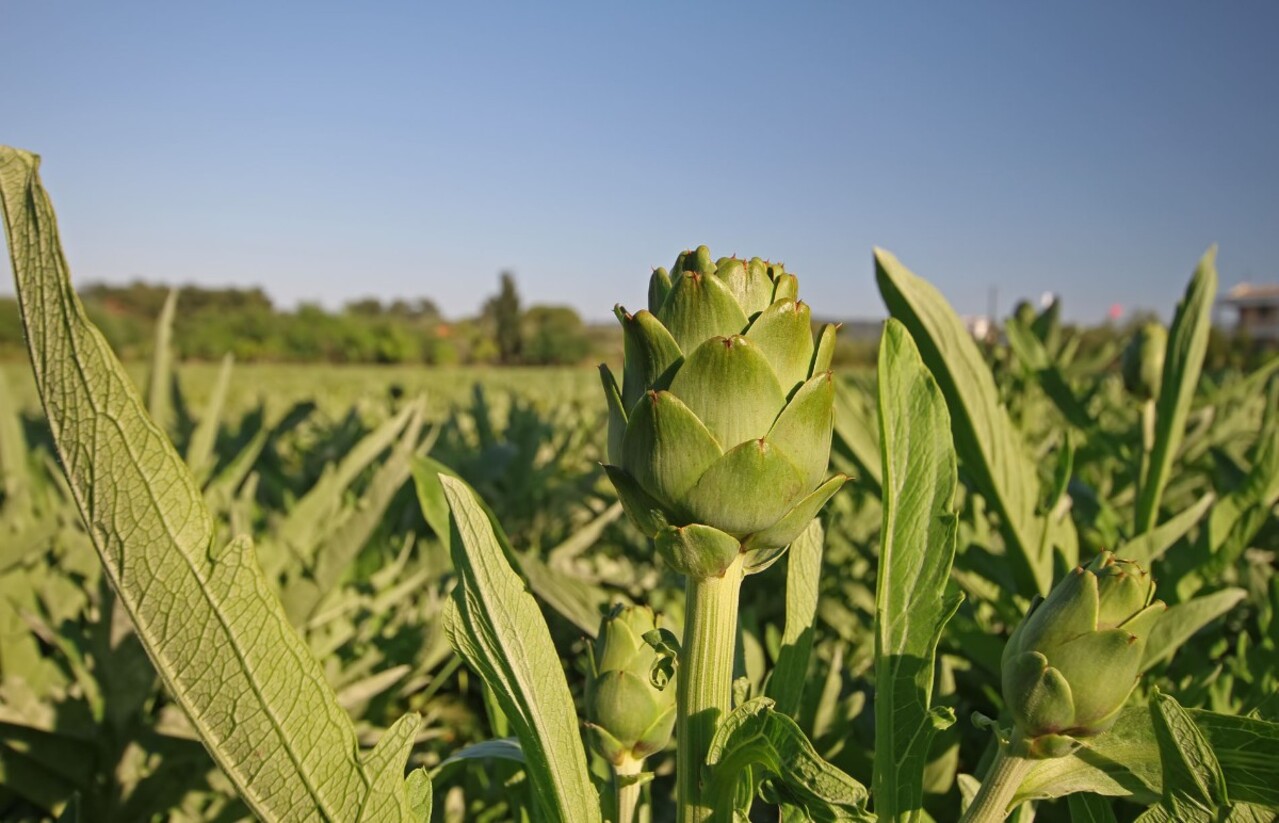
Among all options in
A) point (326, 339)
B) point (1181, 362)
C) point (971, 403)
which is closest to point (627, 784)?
point (971, 403)

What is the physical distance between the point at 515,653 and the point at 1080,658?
27cm

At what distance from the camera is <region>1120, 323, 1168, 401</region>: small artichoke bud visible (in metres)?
1.06

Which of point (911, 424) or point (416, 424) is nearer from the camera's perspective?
point (911, 424)

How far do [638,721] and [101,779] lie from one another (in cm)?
79

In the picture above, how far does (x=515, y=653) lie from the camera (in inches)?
17.3

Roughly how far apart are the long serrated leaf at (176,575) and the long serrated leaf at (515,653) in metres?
0.07

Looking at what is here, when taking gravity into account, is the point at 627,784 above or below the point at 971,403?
below

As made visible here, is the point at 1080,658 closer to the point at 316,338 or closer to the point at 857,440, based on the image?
the point at 857,440

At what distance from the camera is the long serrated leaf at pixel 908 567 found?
0.48 metres

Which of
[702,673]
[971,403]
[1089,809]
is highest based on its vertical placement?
[971,403]

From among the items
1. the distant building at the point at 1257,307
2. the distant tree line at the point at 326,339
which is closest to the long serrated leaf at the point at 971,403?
the distant tree line at the point at 326,339

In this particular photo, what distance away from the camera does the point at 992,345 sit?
5.69ft

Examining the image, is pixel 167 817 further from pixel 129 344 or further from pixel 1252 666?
pixel 129 344

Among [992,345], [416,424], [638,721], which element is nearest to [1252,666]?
[638,721]
